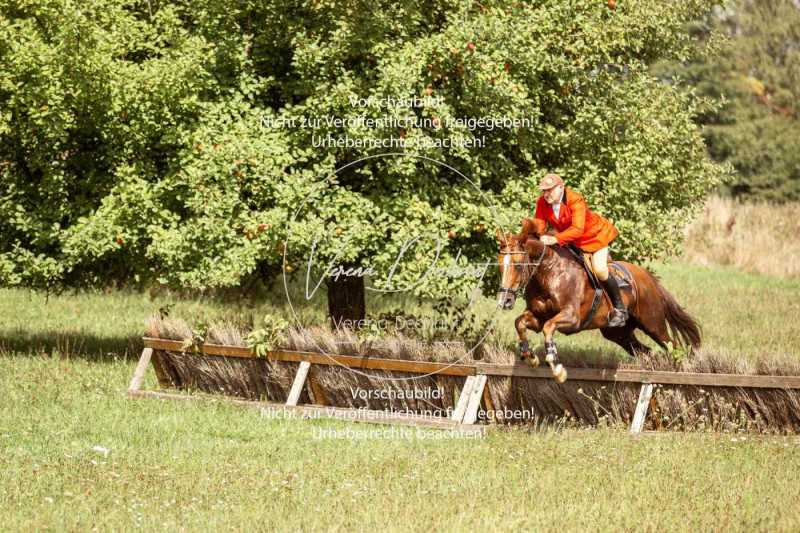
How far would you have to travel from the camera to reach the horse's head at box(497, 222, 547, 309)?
11.2m

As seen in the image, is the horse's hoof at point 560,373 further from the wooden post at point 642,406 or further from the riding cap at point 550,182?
the riding cap at point 550,182

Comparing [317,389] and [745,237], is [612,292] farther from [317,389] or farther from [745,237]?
[745,237]

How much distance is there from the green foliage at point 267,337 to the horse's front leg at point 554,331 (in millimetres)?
3584

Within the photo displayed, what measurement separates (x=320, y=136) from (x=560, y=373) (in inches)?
201

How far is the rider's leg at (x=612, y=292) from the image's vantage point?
1232 cm

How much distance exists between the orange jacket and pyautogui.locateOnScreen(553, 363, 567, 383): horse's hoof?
4.73 feet

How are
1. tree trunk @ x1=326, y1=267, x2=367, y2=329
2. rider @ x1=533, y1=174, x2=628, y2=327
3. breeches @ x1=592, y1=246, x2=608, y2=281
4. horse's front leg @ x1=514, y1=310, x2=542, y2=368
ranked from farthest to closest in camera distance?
tree trunk @ x1=326, y1=267, x2=367, y2=329 → breeches @ x1=592, y1=246, x2=608, y2=281 → rider @ x1=533, y1=174, x2=628, y2=327 → horse's front leg @ x1=514, y1=310, x2=542, y2=368

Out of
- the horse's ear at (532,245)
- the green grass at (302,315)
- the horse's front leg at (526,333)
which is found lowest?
the green grass at (302,315)

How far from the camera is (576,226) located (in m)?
12.0

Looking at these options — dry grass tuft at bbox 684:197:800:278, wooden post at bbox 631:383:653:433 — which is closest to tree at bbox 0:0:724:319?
wooden post at bbox 631:383:653:433

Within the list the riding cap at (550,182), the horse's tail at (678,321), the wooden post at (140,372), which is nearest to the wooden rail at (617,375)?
the horse's tail at (678,321)

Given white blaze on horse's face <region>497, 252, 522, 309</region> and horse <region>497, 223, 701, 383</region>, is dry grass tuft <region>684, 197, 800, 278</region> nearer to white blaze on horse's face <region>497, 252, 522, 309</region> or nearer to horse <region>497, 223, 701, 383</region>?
horse <region>497, 223, 701, 383</region>

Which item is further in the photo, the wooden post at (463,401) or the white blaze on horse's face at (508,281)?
the wooden post at (463,401)

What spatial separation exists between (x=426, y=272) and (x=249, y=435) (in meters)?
3.35
